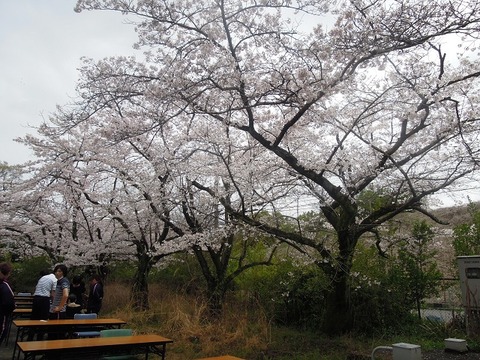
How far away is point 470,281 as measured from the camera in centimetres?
726

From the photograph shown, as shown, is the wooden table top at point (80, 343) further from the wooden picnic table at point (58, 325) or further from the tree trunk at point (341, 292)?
the tree trunk at point (341, 292)

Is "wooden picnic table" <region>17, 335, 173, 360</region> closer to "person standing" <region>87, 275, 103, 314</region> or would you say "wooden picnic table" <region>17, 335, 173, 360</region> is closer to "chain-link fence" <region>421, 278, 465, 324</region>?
"person standing" <region>87, 275, 103, 314</region>

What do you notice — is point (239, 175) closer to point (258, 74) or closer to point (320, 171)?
point (320, 171)

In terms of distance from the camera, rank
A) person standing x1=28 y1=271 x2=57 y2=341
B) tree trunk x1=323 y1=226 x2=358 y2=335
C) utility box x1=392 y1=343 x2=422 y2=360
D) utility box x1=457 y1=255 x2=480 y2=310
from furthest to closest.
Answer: tree trunk x1=323 y1=226 x2=358 y2=335 < utility box x1=457 y1=255 x2=480 y2=310 < person standing x1=28 y1=271 x2=57 y2=341 < utility box x1=392 y1=343 x2=422 y2=360

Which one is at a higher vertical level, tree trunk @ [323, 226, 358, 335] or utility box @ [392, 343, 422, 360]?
tree trunk @ [323, 226, 358, 335]

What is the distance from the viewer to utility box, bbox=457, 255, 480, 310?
7152 mm

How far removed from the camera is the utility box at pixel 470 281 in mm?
7152

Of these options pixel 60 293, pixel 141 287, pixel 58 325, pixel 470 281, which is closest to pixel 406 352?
pixel 470 281

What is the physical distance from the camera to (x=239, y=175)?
30.3ft

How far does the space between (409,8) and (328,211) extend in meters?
4.15

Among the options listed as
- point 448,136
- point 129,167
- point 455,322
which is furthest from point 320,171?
point 129,167

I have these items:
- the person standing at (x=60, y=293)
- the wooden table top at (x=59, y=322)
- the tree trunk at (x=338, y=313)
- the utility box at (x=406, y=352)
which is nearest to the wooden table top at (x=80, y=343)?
the wooden table top at (x=59, y=322)

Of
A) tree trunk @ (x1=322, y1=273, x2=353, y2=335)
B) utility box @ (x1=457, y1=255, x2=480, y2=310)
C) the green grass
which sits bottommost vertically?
the green grass

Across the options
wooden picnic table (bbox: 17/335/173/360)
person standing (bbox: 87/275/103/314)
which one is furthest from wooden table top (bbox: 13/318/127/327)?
person standing (bbox: 87/275/103/314)
